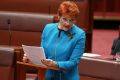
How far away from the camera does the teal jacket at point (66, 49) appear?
52.7 inches

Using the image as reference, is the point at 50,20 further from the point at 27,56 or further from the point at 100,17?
the point at 100,17

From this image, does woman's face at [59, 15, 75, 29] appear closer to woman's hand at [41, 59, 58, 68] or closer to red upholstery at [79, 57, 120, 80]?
woman's hand at [41, 59, 58, 68]

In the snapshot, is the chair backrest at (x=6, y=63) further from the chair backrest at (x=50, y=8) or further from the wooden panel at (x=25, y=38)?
the chair backrest at (x=50, y=8)

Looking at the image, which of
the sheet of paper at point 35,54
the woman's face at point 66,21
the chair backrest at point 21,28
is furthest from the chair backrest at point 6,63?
the chair backrest at point 21,28

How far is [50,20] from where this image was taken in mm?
2367

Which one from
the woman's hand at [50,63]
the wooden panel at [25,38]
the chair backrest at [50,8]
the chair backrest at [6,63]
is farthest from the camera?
the chair backrest at [50,8]

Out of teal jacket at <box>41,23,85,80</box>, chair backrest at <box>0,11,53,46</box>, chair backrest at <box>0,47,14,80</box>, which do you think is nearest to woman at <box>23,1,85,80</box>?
teal jacket at <box>41,23,85,80</box>

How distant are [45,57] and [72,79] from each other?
13 centimetres

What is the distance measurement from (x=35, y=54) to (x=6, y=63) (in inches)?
14.7

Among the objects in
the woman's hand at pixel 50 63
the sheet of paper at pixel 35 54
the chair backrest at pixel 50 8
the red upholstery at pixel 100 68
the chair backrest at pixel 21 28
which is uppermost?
the chair backrest at pixel 50 8

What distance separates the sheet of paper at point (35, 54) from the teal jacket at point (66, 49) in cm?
5

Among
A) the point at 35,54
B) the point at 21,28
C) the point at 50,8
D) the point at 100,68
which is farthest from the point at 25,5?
the point at 35,54

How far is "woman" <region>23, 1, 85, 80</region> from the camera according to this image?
133 centimetres

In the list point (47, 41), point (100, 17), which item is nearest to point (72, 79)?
point (47, 41)
